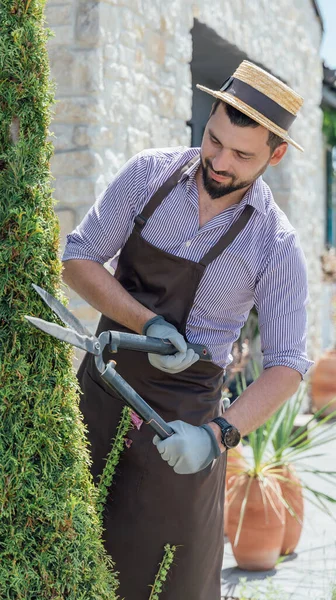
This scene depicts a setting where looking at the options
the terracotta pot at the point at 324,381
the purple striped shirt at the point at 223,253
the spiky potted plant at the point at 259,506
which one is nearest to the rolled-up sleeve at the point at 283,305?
the purple striped shirt at the point at 223,253

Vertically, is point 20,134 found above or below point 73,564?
above

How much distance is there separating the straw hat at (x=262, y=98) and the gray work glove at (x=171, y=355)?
576 millimetres

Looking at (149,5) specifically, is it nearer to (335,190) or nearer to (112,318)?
(112,318)

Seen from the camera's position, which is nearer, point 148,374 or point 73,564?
point 73,564

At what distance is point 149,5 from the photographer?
4.71m

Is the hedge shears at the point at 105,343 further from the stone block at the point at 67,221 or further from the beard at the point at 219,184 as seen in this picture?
the stone block at the point at 67,221

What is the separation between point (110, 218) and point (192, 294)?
30 centimetres

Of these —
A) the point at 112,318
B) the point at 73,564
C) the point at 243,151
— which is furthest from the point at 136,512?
the point at 243,151

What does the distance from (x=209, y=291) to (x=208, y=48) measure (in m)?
4.66

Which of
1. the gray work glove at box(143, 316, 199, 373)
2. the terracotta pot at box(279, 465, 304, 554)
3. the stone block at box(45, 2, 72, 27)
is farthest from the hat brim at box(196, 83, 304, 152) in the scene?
the stone block at box(45, 2, 72, 27)

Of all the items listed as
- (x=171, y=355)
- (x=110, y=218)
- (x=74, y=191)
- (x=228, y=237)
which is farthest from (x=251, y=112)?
(x=74, y=191)

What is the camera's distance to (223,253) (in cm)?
221

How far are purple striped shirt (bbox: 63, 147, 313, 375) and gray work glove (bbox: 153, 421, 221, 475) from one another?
0.36 meters

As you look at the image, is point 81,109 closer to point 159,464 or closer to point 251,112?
point 251,112
